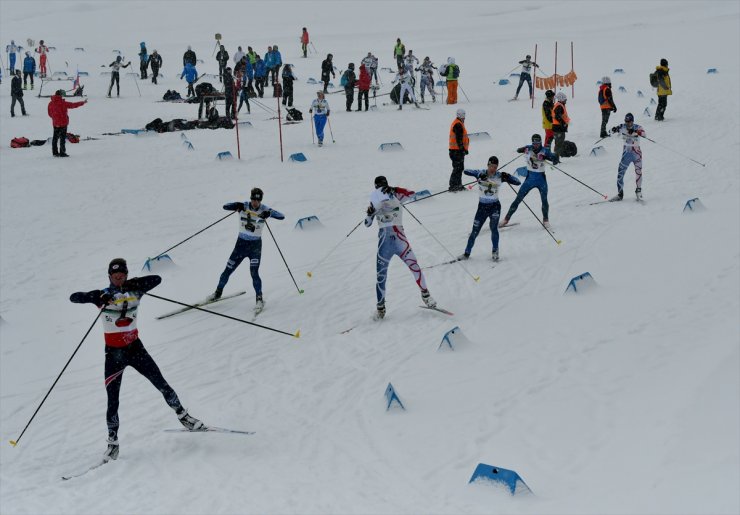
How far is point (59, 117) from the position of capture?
1902cm

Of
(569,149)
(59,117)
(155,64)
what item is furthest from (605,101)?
(155,64)

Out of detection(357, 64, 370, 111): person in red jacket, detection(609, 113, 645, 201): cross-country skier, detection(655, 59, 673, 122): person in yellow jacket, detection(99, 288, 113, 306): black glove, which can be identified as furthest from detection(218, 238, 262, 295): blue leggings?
detection(357, 64, 370, 111): person in red jacket

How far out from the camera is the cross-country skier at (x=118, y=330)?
7352mm

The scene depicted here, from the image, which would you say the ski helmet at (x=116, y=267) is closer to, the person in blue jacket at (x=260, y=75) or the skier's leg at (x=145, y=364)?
the skier's leg at (x=145, y=364)

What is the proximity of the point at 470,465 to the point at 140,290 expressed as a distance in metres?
3.30

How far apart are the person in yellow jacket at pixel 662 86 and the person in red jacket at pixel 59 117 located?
45.6ft

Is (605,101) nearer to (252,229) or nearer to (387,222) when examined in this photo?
(387,222)

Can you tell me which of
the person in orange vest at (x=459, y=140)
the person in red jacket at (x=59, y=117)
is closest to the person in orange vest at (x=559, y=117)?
the person in orange vest at (x=459, y=140)

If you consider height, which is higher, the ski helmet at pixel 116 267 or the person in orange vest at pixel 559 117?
the person in orange vest at pixel 559 117

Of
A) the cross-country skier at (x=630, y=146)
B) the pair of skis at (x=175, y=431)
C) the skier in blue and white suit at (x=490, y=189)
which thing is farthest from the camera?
the cross-country skier at (x=630, y=146)

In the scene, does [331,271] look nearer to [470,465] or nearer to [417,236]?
[417,236]

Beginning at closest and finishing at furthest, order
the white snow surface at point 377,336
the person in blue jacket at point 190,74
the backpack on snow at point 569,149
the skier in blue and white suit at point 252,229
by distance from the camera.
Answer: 1. the white snow surface at point 377,336
2. the skier in blue and white suit at point 252,229
3. the backpack on snow at point 569,149
4. the person in blue jacket at point 190,74

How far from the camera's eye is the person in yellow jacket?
20672 millimetres

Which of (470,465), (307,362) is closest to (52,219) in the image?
(307,362)
